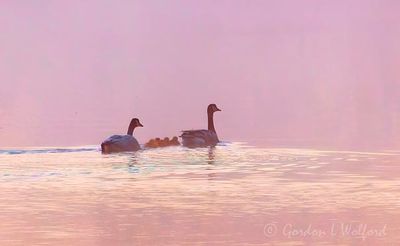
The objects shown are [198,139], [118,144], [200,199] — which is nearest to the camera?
[200,199]

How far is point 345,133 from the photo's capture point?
4106 centimetres

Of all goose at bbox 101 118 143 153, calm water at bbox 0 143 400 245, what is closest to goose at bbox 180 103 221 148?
goose at bbox 101 118 143 153

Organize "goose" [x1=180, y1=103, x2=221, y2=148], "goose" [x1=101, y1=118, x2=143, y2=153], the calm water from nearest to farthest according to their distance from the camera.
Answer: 1. the calm water
2. "goose" [x1=101, y1=118, x2=143, y2=153]
3. "goose" [x1=180, y1=103, x2=221, y2=148]

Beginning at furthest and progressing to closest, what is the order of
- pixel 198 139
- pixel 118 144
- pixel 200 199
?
pixel 198 139 → pixel 118 144 → pixel 200 199

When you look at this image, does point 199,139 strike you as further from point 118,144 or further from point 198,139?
point 118,144

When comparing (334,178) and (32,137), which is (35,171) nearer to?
(334,178)

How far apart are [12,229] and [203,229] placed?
8.88 feet

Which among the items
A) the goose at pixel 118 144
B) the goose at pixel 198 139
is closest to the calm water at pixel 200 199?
the goose at pixel 118 144

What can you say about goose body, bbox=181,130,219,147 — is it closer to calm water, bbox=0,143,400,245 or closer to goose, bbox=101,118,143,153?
goose, bbox=101,118,143,153

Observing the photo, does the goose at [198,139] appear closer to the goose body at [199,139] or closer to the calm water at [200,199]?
the goose body at [199,139]

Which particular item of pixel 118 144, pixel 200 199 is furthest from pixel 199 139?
pixel 200 199

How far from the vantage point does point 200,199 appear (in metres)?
20.3

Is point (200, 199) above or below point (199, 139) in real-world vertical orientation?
below

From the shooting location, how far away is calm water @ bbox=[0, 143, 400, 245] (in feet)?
53.4
